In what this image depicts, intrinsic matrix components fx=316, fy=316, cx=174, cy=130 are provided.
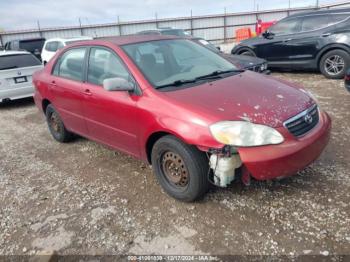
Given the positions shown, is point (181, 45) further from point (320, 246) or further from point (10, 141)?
point (10, 141)

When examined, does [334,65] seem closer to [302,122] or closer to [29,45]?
[302,122]

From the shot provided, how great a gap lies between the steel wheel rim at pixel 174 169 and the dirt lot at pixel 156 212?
240mm

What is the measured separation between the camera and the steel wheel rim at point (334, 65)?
8.04m

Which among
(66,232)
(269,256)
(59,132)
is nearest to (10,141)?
(59,132)

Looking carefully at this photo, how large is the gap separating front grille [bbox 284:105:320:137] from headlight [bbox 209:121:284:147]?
191 millimetres

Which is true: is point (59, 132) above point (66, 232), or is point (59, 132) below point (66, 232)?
above

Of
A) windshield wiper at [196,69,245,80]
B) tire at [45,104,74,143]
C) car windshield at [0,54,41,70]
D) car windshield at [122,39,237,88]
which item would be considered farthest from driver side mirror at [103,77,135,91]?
car windshield at [0,54,41,70]

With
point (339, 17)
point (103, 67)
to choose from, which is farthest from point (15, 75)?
point (339, 17)

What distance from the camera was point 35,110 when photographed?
7.69 metres

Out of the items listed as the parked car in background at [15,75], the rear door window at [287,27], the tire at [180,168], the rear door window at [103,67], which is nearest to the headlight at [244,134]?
the tire at [180,168]

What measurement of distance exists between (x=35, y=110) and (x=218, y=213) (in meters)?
6.12

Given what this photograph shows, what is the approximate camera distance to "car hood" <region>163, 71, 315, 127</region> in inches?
112

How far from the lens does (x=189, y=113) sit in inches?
115

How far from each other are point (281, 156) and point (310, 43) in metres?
6.82
